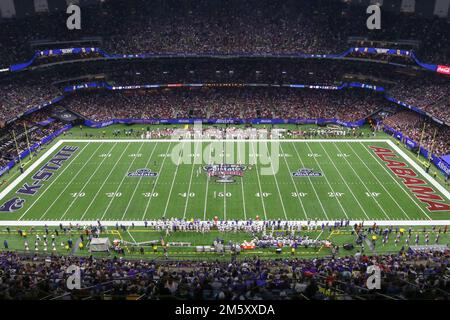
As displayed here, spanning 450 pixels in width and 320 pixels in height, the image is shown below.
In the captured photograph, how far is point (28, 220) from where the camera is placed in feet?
93.9

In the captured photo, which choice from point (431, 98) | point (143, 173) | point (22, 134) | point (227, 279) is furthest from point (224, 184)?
point (431, 98)

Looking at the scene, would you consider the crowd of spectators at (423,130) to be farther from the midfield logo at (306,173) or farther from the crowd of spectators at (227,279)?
the crowd of spectators at (227,279)

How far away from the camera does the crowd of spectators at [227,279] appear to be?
1021 cm

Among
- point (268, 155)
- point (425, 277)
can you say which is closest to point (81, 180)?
point (268, 155)

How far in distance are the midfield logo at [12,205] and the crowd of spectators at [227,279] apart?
931 centimetres

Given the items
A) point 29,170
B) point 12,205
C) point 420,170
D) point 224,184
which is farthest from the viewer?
point 29,170

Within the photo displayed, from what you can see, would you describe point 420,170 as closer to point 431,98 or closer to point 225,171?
point 431,98

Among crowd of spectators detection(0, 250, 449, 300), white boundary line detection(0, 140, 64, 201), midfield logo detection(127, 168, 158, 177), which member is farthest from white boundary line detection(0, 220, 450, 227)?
midfield logo detection(127, 168, 158, 177)

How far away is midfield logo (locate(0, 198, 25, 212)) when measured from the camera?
30.2 m

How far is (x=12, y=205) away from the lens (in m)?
30.8

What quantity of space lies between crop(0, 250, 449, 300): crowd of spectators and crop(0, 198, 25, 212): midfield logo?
9310mm

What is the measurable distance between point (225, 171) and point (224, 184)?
97.5 inches

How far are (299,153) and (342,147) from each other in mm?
5241

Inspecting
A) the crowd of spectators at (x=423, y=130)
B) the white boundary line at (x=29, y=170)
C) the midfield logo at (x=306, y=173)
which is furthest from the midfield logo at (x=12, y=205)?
the crowd of spectators at (x=423, y=130)
